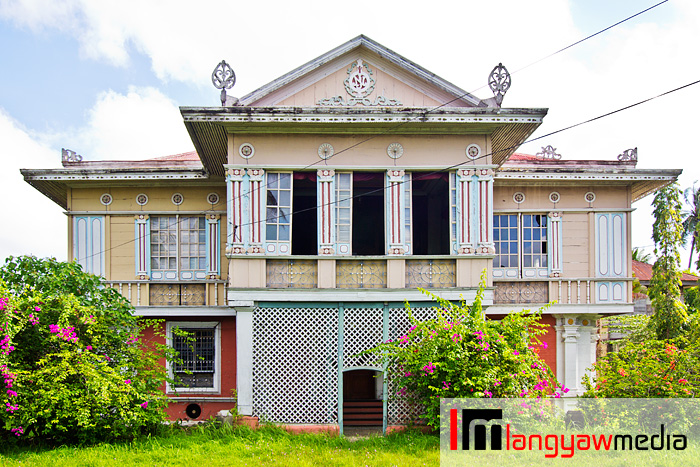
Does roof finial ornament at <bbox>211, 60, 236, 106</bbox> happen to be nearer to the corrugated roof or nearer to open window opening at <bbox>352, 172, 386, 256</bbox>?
open window opening at <bbox>352, 172, 386, 256</bbox>

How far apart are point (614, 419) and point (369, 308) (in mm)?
4728

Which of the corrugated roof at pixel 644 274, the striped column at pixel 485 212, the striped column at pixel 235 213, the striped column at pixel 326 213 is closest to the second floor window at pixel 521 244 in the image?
the striped column at pixel 485 212

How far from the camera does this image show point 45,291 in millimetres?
9266

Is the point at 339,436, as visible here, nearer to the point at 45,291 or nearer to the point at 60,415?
the point at 60,415

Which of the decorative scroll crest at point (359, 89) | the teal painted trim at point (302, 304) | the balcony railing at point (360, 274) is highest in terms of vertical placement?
the decorative scroll crest at point (359, 89)

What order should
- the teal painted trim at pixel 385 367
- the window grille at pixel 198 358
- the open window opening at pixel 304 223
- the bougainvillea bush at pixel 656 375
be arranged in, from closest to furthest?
the bougainvillea bush at pixel 656 375
the teal painted trim at pixel 385 367
the window grille at pixel 198 358
the open window opening at pixel 304 223

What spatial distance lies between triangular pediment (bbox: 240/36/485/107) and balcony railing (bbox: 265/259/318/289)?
314 cm

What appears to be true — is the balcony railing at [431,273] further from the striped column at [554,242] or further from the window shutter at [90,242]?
the window shutter at [90,242]

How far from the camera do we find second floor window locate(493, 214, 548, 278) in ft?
42.4

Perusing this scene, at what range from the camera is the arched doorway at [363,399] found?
11.2 metres

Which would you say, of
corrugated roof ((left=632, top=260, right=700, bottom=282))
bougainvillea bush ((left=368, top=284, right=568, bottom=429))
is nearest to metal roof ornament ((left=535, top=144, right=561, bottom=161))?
bougainvillea bush ((left=368, top=284, right=568, bottom=429))

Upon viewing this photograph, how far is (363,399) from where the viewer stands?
12789mm

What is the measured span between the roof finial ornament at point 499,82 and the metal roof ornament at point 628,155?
4884 millimetres

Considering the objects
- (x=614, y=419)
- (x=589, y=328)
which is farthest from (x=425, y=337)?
(x=589, y=328)
